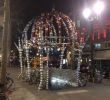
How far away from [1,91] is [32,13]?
3421 centimetres

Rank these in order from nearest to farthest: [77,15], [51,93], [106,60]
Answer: [51,93] → [106,60] → [77,15]

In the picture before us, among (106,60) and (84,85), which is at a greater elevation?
(106,60)

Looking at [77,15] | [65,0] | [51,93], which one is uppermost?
[65,0]

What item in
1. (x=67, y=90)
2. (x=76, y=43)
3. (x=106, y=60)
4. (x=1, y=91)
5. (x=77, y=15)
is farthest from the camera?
(x=77, y=15)

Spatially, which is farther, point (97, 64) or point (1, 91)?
point (97, 64)

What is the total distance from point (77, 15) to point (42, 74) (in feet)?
82.6

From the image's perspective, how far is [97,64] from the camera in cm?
3188

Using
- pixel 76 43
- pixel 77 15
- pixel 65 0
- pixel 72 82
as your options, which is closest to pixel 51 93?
pixel 72 82

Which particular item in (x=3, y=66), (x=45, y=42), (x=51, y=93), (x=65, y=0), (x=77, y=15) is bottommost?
(x=51, y=93)

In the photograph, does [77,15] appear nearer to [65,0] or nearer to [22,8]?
[65,0]

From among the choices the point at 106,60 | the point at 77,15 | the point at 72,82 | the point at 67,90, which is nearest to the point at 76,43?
the point at 72,82

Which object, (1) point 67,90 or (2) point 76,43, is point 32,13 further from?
(1) point 67,90

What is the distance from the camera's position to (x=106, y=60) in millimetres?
30453

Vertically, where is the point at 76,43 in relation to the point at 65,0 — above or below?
below
